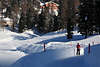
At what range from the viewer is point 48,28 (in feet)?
310

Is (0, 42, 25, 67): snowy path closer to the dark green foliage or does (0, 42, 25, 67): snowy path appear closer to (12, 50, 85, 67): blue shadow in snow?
(12, 50, 85, 67): blue shadow in snow

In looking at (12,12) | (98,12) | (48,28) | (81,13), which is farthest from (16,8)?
(98,12)

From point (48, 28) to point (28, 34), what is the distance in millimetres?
8544

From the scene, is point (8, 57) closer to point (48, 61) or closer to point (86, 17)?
point (48, 61)

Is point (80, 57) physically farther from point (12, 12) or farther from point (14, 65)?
point (12, 12)

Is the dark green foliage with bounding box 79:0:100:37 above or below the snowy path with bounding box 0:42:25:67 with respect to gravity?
above

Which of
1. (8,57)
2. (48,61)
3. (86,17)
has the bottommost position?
(8,57)

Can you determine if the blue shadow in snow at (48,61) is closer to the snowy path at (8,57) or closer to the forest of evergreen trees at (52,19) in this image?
the snowy path at (8,57)

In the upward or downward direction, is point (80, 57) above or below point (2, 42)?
above

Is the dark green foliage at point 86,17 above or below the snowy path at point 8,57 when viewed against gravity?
above

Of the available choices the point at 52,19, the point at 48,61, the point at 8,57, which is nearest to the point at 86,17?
the point at 8,57

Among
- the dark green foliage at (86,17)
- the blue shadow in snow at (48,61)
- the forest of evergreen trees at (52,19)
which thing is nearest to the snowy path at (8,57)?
the blue shadow in snow at (48,61)

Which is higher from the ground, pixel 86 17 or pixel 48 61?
pixel 86 17

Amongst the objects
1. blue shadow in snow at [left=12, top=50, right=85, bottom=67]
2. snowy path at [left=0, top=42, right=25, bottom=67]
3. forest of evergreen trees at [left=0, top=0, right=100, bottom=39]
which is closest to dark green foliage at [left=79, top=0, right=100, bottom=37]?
forest of evergreen trees at [left=0, top=0, right=100, bottom=39]
